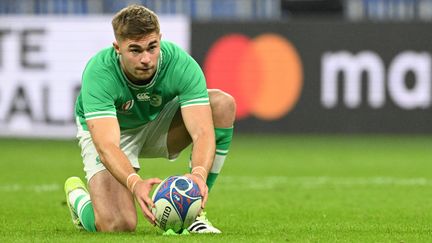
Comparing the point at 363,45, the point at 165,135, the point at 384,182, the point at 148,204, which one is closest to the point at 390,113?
the point at 363,45

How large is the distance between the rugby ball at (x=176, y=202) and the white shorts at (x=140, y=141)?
0.99m

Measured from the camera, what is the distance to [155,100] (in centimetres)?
710

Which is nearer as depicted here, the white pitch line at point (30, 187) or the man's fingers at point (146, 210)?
the man's fingers at point (146, 210)

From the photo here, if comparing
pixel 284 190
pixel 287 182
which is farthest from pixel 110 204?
pixel 287 182

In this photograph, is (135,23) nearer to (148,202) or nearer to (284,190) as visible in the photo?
(148,202)

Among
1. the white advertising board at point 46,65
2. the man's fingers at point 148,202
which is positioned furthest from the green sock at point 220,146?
the white advertising board at point 46,65

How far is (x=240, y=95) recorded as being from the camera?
61.4 ft

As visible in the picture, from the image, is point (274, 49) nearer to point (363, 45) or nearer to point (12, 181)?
point (363, 45)

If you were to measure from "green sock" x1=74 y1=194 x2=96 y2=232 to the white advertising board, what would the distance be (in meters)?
10.8

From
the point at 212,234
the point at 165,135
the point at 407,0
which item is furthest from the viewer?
the point at 407,0

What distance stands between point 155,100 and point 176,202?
36.6 inches

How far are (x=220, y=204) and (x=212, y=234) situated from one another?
2708mm

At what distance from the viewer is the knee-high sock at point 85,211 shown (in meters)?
7.17

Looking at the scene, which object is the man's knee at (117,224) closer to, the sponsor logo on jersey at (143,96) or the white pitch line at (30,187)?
the sponsor logo on jersey at (143,96)
